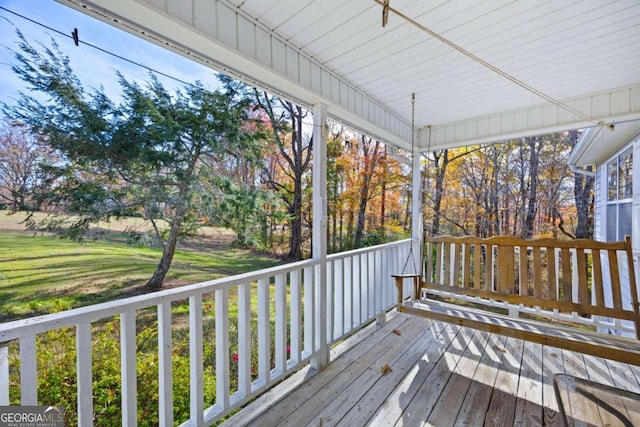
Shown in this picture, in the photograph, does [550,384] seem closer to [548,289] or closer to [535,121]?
[548,289]

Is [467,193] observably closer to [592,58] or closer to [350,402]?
[592,58]

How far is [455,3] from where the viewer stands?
5.43 feet

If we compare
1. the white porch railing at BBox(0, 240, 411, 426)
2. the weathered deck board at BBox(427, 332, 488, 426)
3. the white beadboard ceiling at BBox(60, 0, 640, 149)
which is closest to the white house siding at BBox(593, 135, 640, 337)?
the white beadboard ceiling at BBox(60, 0, 640, 149)

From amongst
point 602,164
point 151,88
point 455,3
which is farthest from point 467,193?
point 151,88

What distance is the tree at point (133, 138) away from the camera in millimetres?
1682

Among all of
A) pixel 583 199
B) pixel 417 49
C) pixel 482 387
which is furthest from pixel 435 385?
pixel 583 199

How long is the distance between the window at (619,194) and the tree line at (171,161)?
12.6 ft

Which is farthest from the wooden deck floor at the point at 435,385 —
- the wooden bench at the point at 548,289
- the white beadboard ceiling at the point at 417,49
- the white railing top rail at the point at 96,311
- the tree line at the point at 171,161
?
the white beadboard ceiling at the point at 417,49

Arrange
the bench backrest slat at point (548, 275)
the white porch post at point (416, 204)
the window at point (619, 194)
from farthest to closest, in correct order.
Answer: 1. the white porch post at point (416, 204)
2. the window at point (619, 194)
3. the bench backrest slat at point (548, 275)

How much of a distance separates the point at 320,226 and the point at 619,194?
15.9 ft

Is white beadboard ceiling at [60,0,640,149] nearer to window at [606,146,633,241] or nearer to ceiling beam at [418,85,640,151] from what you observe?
ceiling beam at [418,85,640,151]

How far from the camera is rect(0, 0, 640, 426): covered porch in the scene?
146 centimetres

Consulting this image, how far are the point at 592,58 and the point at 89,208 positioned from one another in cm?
399

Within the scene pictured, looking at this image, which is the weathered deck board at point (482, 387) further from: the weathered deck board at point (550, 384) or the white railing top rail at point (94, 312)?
the white railing top rail at point (94, 312)
